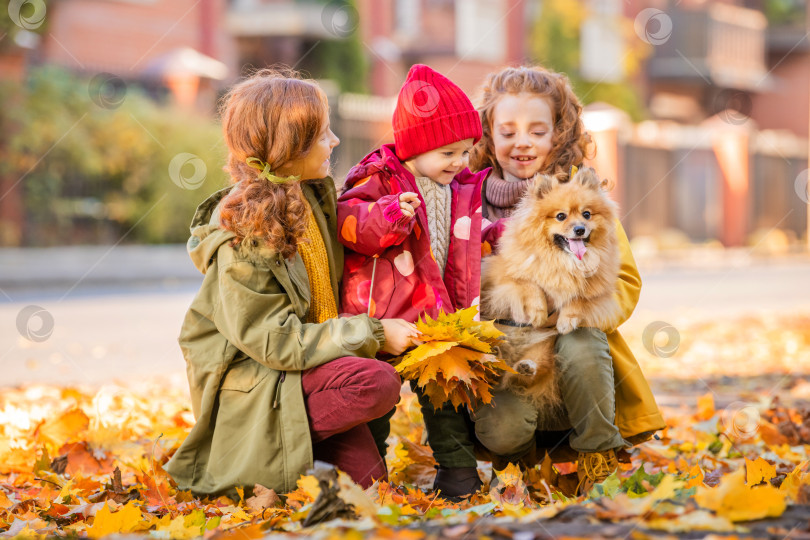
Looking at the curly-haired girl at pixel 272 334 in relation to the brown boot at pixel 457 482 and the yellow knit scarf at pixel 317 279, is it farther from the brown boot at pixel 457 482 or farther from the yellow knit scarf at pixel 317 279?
the brown boot at pixel 457 482

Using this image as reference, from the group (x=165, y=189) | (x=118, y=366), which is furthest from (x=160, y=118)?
(x=118, y=366)

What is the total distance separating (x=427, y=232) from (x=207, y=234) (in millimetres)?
816

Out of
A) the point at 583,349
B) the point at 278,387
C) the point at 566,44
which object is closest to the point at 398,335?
the point at 278,387

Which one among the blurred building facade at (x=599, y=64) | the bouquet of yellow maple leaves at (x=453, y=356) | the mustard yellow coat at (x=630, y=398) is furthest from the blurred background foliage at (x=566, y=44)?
the bouquet of yellow maple leaves at (x=453, y=356)

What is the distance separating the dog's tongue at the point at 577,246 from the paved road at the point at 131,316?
13.1 feet

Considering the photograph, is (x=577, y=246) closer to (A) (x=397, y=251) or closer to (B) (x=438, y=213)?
(B) (x=438, y=213)

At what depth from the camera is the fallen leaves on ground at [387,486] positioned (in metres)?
2.24

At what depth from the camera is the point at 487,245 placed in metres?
3.53

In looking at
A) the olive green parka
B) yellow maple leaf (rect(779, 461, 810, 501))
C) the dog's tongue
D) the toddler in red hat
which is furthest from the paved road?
yellow maple leaf (rect(779, 461, 810, 501))

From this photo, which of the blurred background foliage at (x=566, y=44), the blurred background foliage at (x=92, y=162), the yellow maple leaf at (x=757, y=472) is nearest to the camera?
the yellow maple leaf at (x=757, y=472)

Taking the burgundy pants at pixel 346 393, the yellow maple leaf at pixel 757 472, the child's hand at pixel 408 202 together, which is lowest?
the yellow maple leaf at pixel 757 472

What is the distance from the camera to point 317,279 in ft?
10.5

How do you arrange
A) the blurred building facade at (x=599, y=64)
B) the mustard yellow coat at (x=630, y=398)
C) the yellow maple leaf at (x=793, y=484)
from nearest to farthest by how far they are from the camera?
the yellow maple leaf at (x=793, y=484) < the mustard yellow coat at (x=630, y=398) < the blurred building facade at (x=599, y=64)

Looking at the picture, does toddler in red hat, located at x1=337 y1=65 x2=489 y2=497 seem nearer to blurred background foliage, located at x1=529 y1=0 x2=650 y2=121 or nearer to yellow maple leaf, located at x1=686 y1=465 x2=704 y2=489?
yellow maple leaf, located at x1=686 y1=465 x2=704 y2=489
